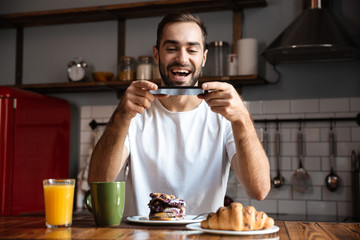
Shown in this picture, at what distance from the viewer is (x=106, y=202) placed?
124 centimetres

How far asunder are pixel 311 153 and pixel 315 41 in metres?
0.76

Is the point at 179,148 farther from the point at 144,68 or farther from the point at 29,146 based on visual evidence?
the point at 29,146

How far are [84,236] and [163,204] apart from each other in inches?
11.5

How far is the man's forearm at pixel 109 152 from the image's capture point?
1.62m

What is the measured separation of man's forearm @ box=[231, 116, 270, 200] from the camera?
1.56 metres

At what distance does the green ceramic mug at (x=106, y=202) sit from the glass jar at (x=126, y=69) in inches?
82.8

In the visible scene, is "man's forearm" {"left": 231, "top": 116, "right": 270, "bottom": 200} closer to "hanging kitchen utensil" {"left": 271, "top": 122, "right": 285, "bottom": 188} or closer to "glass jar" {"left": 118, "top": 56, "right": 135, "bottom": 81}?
"hanging kitchen utensil" {"left": 271, "top": 122, "right": 285, "bottom": 188}

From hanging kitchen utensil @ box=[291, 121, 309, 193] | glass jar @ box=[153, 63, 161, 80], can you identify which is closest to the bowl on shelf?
glass jar @ box=[153, 63, 161, 80]

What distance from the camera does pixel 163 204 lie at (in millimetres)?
1296

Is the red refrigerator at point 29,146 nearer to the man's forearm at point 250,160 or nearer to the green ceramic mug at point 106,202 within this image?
the man's forearm at point 250,160

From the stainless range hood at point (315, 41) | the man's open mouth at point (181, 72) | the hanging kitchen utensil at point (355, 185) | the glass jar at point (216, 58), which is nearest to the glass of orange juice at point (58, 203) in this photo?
the man's open mouth at point (181, 72)

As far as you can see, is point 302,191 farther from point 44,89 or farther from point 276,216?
point 44,89

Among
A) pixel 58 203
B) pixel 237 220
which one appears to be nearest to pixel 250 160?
pixel 237 220

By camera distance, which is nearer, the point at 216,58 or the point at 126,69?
the point at 216,58
